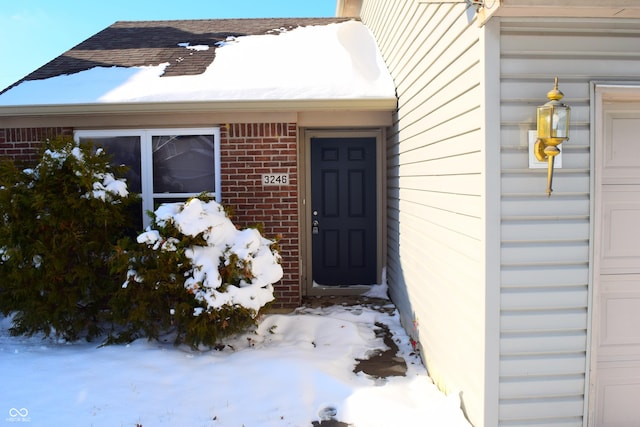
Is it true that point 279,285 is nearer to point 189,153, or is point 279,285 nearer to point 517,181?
point 189,153

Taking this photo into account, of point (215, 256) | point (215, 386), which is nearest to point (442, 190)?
point (215, 256)

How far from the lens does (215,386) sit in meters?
3.53

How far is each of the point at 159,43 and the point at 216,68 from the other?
5.92 ft

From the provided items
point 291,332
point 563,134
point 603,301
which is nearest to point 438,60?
point 563,134

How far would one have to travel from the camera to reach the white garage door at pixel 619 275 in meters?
2.81

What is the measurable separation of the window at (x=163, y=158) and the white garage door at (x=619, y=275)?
388 cm

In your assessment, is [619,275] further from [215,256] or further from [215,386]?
[215,256]

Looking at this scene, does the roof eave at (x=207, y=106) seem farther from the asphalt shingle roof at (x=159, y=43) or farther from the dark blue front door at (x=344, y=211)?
the dark blue front door at (x=344, y=211)

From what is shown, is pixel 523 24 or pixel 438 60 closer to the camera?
pixel 523 24

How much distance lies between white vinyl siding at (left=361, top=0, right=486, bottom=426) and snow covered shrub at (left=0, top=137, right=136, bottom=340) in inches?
117

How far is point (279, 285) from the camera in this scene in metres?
5.44

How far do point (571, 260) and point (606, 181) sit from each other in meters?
0.57
